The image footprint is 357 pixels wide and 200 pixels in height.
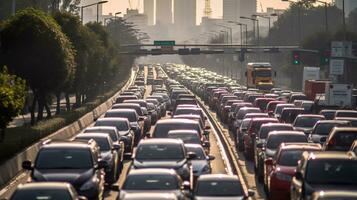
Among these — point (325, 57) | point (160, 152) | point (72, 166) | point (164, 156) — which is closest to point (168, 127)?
point (160, 152)

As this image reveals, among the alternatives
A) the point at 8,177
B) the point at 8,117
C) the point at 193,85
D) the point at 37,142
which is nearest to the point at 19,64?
the point at 37,142

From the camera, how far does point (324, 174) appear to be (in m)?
22.4

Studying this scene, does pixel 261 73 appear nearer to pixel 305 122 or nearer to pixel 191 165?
pixel 305 122

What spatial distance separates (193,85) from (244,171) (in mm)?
90146

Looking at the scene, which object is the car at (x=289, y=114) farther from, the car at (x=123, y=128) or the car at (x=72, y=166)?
the car at (x=72, y=166)

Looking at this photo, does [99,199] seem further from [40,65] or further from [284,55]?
[284,55]

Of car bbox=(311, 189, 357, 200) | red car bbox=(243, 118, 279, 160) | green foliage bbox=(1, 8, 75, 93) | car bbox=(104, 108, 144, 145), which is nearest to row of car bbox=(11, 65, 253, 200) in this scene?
car bbox=(311, 189, 357, 200)

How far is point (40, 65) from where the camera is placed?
5650 cm

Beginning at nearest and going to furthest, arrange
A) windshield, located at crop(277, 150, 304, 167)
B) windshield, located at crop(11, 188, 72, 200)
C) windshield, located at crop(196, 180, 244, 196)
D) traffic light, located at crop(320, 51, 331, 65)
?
windshield, located at crop(11, 188, 72, 200)
windshield, located at crop(196, 180, 244, 196)
windshield, located at crop(277, 150, 304, 167)
traffic light, located at crop(320, 51, 331, 65)

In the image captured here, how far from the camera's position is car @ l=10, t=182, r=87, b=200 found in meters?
19.9

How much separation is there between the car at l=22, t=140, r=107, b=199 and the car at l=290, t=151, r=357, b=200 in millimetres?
4634

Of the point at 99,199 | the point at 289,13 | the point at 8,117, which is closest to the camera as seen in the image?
the point at 99,199

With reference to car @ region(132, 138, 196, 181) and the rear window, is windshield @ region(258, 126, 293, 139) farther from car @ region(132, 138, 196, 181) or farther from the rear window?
car @ region(132, 138, 196, 181)

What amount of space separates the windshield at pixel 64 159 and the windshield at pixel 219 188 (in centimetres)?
357
